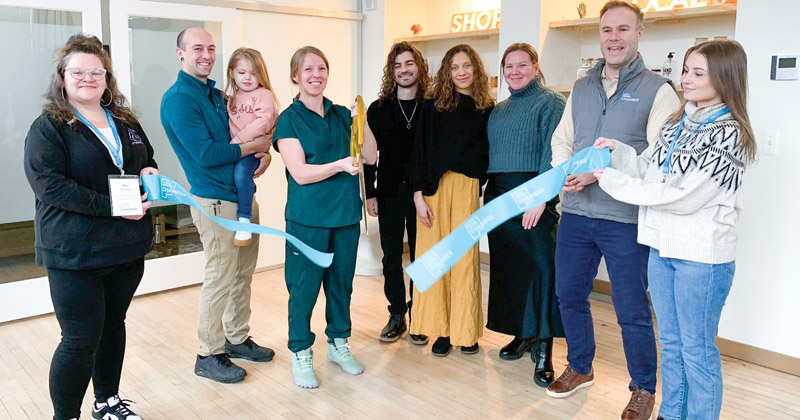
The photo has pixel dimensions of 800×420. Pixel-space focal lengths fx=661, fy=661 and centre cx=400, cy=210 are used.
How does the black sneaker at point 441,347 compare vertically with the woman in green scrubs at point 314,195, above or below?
below

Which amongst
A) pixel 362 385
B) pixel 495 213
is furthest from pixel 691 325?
pixel 362 385

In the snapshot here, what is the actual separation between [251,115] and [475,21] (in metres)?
3.13

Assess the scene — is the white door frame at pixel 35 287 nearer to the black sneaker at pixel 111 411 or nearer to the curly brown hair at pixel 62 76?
the black sneaker at pixel 111 411

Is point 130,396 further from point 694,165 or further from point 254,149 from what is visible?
point 694,165

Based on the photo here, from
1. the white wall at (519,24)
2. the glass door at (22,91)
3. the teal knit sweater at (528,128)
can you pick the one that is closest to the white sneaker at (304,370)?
the teal knit sweater at (528,128)

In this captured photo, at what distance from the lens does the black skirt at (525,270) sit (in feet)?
10.9

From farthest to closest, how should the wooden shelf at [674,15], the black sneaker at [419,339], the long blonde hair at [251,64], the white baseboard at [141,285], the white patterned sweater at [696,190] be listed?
the white baseboard at [141,285], the wooden shelf at [674,15], the black sneaker at [419,339], the long blonde hair at [251,64], the white patterned sweater at [696,190]

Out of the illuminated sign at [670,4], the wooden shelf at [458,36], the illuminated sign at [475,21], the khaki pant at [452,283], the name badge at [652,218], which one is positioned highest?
the illuminated sign at [475,21]

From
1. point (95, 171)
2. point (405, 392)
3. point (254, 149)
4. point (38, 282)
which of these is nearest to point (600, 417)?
point (405, 392)

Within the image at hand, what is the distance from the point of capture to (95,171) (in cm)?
241

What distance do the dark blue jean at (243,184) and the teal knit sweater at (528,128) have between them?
4.06 feet

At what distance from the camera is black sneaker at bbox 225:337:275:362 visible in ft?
11.6

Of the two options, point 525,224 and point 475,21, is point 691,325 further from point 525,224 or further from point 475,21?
point 475,21

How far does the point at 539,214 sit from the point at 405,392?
3.50 ft
